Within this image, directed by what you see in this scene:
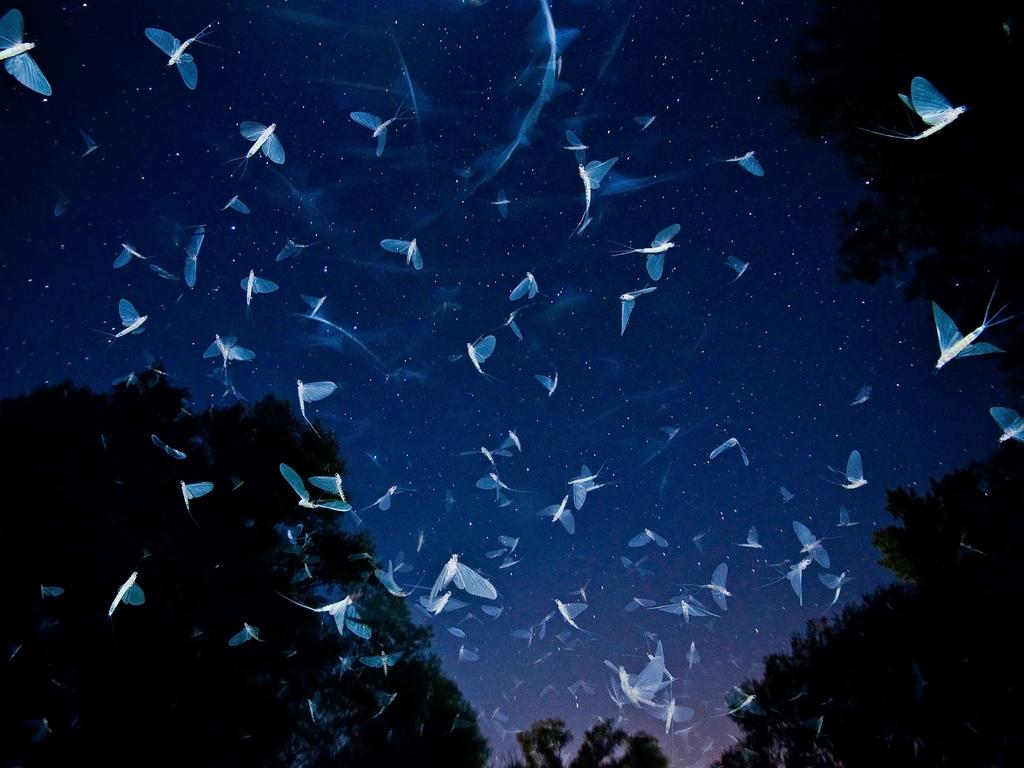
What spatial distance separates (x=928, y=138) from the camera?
22.7ft

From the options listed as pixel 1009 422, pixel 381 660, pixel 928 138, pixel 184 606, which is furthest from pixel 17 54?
pixel 381 660

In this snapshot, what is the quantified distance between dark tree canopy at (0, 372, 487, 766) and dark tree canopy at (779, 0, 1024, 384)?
13168 mm

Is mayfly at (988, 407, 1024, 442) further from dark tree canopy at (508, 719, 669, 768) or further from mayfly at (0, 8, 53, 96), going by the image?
dark tree canopy at (508, 719, 669, 768)

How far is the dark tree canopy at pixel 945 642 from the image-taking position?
7492mm

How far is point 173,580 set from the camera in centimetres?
845

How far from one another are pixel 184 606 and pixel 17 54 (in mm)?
9105

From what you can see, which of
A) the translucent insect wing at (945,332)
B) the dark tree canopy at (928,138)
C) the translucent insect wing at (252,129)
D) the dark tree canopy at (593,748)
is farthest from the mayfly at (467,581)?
the dark tree canopy at (593,748)

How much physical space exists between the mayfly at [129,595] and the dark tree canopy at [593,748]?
11436 mm

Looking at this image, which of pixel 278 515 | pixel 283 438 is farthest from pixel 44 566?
pixel 283 438

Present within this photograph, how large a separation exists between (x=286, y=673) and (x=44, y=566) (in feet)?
15.8

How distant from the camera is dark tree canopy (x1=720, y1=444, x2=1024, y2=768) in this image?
24.6 feet

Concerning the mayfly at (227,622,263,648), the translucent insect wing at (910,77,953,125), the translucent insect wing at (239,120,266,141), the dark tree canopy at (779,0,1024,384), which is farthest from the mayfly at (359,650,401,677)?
the dark tree canopy at (779,0,1024,384)

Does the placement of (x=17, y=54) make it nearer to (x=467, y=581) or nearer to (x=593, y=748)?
(x=467, y=581)

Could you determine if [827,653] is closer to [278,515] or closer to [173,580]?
[278,515]
